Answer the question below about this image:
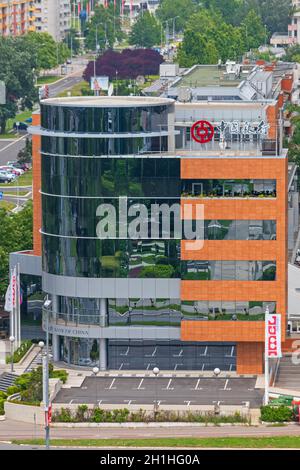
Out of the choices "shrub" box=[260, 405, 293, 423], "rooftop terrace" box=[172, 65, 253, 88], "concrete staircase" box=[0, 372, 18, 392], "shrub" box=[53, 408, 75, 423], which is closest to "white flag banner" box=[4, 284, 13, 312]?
"concrete staircase" box=[0, 372, 18, 392]

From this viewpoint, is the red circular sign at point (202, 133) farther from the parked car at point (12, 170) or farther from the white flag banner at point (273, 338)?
the parked car at point (12, 170)

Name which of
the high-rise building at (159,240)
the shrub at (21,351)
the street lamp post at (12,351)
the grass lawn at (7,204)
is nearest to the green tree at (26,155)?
the grass lawn at (7,204)

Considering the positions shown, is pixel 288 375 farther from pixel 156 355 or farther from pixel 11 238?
pixel 11 238

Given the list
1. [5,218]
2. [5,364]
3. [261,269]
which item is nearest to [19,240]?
[5,218]

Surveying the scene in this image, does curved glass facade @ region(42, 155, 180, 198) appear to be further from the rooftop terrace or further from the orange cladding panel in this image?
the rooftop terrace

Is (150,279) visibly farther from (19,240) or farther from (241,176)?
(19,240)

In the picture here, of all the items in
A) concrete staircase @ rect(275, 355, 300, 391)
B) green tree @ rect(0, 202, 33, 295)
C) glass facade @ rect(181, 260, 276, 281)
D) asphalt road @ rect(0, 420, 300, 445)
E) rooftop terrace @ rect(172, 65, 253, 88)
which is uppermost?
rooftop terrace @ rect(172, 65, 253, 88)
